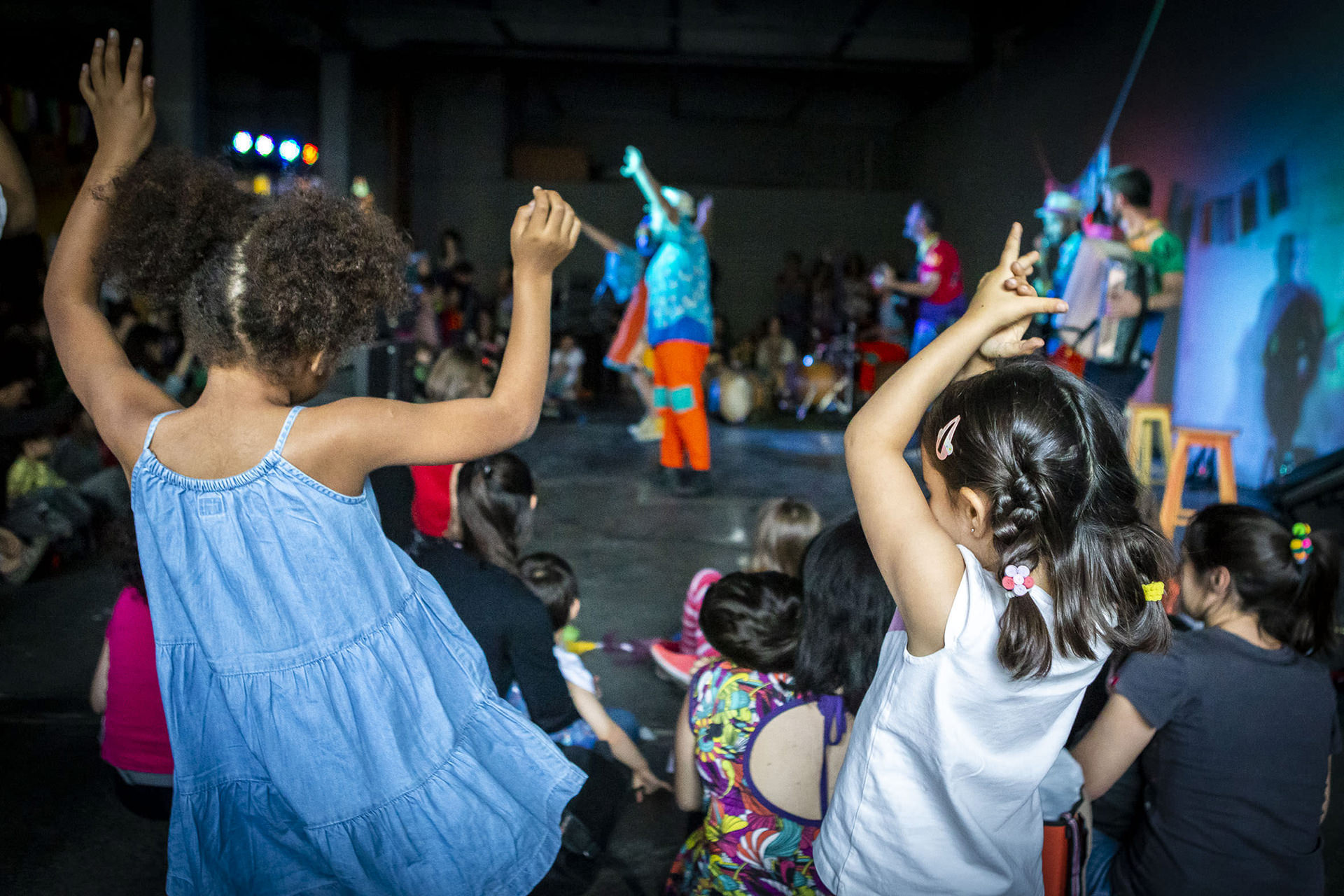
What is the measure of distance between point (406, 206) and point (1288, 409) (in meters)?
9.79

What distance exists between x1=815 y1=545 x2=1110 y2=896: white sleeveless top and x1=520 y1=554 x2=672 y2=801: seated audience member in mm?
816

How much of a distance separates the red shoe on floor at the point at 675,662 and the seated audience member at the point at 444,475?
2.28 feet

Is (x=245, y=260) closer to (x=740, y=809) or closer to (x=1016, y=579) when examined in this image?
(x=1016, y=579)

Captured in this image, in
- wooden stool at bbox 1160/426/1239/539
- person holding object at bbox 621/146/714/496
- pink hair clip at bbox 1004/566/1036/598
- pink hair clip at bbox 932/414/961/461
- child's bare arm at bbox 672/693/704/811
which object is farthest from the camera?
person holding object at bbox 621/146/714/496

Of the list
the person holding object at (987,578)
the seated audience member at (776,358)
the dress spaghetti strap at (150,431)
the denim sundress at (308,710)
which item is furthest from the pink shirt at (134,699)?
the seated audience member at (776,358)

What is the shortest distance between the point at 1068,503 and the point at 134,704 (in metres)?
1.54

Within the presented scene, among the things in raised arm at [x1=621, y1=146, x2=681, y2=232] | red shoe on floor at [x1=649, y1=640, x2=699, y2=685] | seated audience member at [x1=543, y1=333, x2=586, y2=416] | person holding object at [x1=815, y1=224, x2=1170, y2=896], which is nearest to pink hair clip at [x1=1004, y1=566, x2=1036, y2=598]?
person holding object at [x1=815, y1=224, x2=1170, y2=896]

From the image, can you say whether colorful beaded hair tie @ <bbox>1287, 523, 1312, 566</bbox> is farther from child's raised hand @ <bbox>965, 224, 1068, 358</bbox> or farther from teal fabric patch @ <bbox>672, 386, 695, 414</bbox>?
teal fabric patch @ <bbox>672, 386, 695, 414</bbox>

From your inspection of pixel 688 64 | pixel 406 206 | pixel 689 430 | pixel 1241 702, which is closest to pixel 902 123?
pixel 688 64

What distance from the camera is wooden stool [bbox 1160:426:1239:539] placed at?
3.71 m

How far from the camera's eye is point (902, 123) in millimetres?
13039

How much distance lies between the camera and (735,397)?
7.56 m

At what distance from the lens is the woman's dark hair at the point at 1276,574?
1.54 m

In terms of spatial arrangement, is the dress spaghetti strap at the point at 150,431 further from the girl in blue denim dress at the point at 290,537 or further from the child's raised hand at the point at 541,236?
the child's raised hand at the point at 541,236
